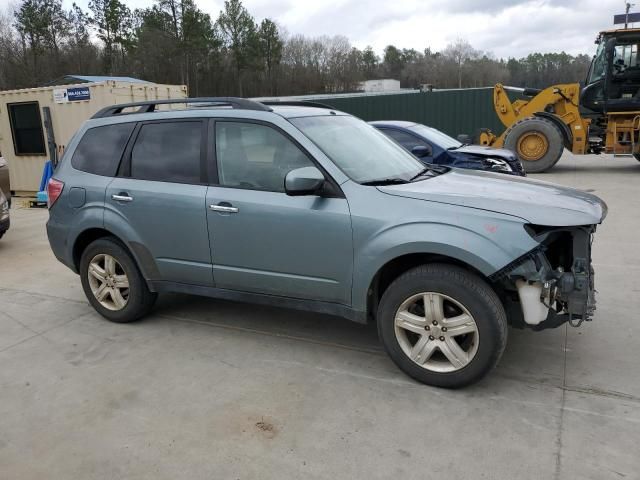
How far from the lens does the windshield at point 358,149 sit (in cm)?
378

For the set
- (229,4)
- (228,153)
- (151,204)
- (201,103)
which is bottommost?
(151,204)

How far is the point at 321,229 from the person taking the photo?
358 cm

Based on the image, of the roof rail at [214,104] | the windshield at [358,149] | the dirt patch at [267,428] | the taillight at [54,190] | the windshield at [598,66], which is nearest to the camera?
the dirt patch at [267,428]

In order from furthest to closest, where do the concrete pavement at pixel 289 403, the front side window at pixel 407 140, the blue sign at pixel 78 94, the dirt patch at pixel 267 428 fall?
the blue sign at pixel 78 94 → the front side window at pixel 407 140 → the dirt patch at pixel 267 428 → the concrete pavement at pixel 289 403

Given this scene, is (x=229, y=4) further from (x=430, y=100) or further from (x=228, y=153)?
(x=228, y=153)

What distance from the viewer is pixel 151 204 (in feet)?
13.9

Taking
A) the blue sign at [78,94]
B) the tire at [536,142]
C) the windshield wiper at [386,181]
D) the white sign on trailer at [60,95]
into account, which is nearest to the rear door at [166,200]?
the windshield wiper at [386,181]

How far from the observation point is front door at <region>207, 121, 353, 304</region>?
11.8 ft

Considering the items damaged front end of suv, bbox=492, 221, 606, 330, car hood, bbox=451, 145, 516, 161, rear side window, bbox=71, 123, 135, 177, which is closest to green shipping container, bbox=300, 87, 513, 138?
car hood, bbox=451, 145, 516, 161

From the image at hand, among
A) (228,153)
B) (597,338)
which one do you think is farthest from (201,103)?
(597,338)

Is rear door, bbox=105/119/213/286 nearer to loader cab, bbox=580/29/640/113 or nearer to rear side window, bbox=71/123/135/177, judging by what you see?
rear side window, bbox=71/123/135/177

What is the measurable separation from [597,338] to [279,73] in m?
62.8

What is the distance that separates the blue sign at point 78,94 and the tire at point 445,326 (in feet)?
33.8

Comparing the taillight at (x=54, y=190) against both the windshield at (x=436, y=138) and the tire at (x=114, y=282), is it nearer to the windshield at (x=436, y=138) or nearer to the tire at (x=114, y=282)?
the tire at (x=114, y=282)
